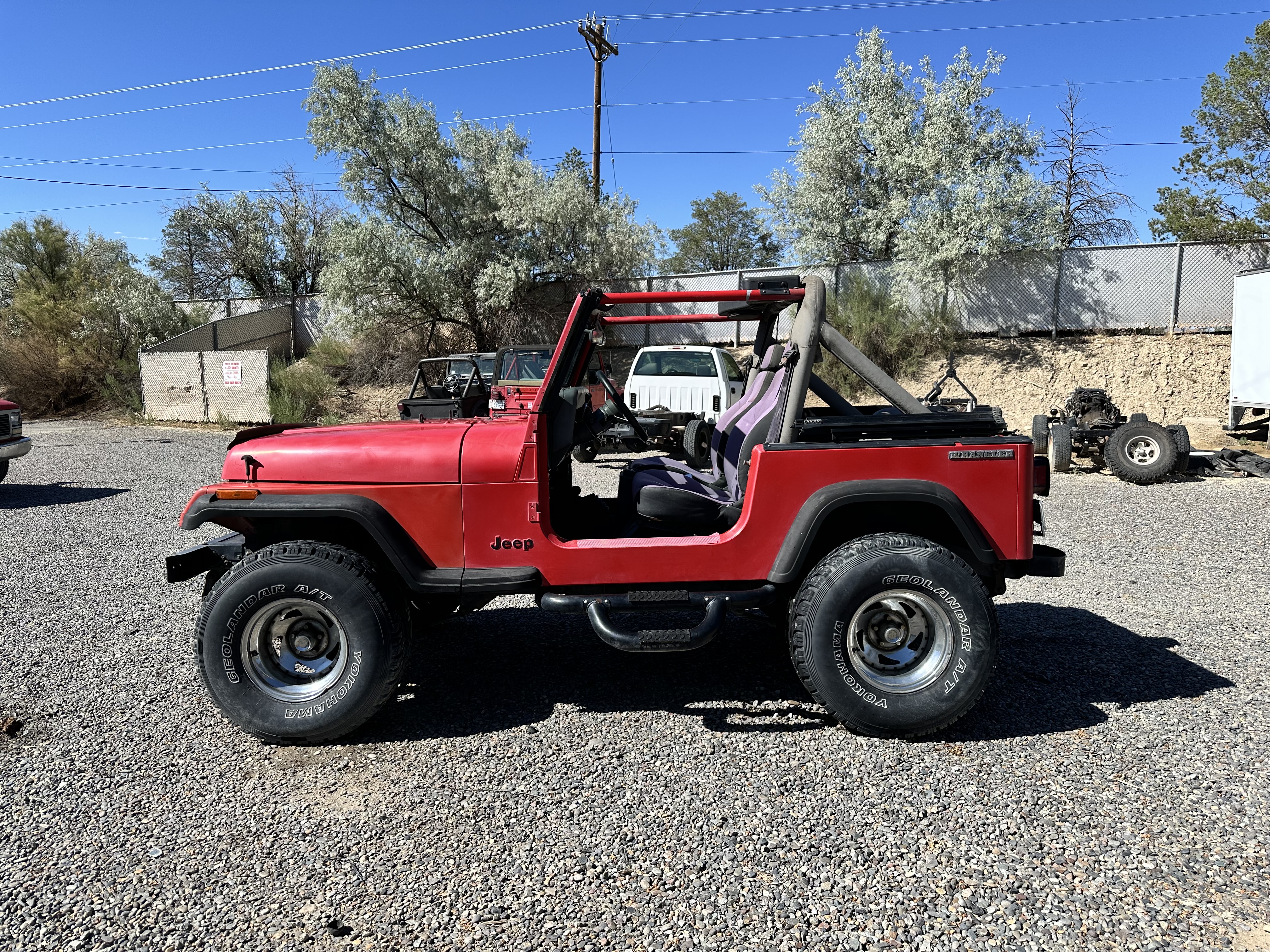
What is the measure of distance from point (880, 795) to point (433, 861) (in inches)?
63.9

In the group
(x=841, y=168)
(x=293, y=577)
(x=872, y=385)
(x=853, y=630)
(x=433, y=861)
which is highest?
(x=841, y=168)

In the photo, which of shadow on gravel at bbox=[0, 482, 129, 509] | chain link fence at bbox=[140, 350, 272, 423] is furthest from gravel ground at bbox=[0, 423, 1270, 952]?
chain link fence at bbox=[140, 350, 272, 423]

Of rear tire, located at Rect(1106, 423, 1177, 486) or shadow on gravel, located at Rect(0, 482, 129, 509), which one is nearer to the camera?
shadow on gravel, located at Rect(0, 482, 129, 509)

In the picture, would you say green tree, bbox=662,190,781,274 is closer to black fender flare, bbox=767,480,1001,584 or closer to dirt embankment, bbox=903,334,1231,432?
dirt embankment, bbox=903,334,1231,432

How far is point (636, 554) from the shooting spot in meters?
3.54

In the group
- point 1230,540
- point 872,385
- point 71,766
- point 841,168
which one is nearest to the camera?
point 71,766

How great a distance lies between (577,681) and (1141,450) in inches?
372

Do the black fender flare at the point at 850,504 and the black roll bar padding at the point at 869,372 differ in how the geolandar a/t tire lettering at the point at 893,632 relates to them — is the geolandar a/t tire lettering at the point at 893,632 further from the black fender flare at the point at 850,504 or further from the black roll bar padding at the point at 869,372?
the black roll bar padding at the point at 869,372

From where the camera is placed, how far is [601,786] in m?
3.16

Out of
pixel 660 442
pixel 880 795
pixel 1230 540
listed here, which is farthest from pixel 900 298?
pixel 880 795

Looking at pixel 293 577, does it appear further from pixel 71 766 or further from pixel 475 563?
pixel 71 766

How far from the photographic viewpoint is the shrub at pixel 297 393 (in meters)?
18.8

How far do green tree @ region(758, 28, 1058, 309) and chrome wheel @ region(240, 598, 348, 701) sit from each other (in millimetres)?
18160

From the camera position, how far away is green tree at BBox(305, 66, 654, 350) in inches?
843
